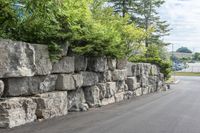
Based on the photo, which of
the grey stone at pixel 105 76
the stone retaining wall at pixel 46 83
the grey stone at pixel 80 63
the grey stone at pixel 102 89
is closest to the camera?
the stone retaining wall at pixel 46 83

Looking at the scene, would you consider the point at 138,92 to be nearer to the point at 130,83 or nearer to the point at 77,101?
the point at 130,83

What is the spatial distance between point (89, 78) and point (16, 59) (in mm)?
4201

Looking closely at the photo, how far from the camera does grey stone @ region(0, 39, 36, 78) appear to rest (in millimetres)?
8143

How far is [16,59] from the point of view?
8.50 m

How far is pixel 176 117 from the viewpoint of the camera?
36.6 feet

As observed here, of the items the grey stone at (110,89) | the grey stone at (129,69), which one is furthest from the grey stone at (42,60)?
the grey stone at (129,69)

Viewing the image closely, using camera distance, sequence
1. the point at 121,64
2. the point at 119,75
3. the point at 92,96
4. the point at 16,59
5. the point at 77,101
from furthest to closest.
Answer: the point at 121,64, the point at 119,75, the point at 92,96, the point at 77,101, the point at 16,59

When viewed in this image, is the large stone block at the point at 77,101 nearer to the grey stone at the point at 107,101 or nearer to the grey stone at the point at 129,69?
the grey stone at the point at 107,101

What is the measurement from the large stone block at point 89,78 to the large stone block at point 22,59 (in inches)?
95.0

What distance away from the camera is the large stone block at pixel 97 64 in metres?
12.8

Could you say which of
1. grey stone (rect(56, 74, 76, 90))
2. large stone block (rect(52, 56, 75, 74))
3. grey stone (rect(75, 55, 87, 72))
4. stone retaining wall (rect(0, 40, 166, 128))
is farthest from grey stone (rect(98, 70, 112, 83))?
grey stone (rect(56, 74, 76, 90))

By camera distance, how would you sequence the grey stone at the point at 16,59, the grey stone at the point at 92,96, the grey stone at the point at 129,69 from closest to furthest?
the grey stone at the point at 16,59, the grey stone at the point at 92,96, the grey stone at the point at 129,69

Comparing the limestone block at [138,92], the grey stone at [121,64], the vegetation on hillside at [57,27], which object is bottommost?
the limestone block at [138,92]

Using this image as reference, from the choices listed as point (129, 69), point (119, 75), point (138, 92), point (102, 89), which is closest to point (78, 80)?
point (102, 89)
